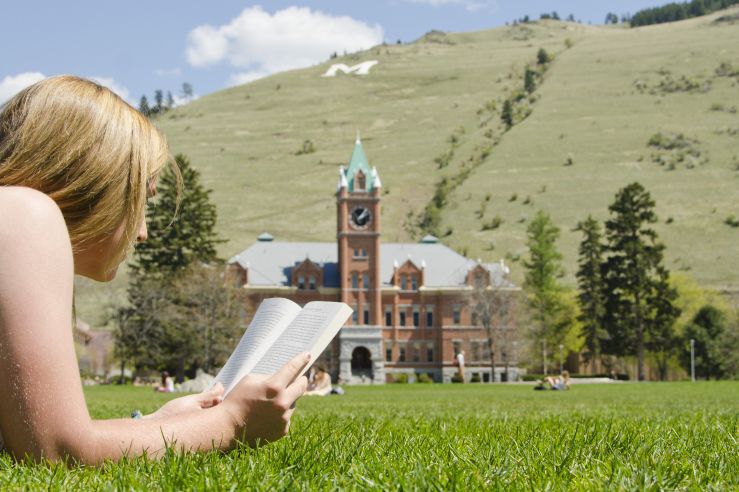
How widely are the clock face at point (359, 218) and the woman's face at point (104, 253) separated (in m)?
66.3

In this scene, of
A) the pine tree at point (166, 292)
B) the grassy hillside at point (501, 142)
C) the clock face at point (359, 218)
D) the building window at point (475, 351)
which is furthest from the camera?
the grassy hillside at point (501, 142)

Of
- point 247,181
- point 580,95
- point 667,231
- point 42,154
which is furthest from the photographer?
point 580,95

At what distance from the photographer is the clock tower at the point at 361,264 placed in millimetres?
68375

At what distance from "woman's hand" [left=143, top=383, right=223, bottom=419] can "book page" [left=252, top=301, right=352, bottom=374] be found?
306 mm

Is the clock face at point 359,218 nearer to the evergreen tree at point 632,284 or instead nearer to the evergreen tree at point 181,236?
the evergreen tree at point 181,236

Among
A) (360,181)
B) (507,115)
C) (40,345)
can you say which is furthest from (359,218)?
(507,115)

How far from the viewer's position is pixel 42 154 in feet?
9.12

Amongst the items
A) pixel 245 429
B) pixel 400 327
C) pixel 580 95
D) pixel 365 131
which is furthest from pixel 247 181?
pixel 245 429

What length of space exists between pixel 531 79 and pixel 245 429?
168789 millimetres

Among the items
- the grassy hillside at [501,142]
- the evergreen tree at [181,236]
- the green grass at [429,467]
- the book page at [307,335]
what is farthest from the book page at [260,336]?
the grassy hillside at [501,142]

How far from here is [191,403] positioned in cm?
346

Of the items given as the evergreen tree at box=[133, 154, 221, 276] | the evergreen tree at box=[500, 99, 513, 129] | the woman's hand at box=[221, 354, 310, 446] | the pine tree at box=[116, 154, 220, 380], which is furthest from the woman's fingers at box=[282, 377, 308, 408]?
the evergreen tree at box=[500, 99, 513, 129]

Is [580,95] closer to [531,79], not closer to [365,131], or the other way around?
[531,79]

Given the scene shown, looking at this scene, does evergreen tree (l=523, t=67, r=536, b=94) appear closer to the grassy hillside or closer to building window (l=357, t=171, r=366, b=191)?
the grassy hillside
